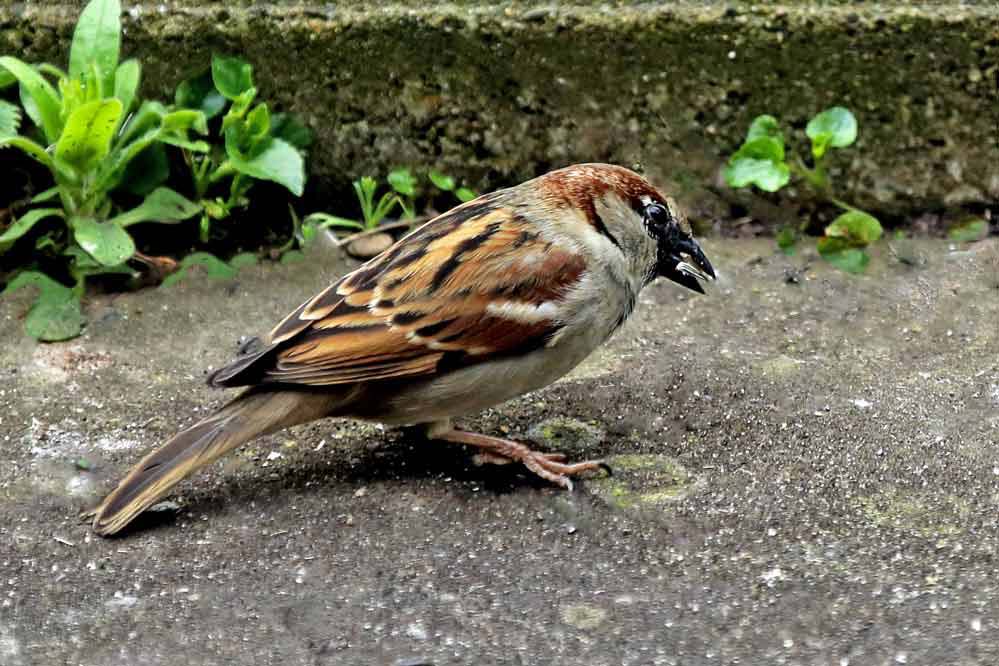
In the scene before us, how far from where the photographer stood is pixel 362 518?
3.35 meters

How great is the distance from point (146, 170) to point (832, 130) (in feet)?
7.16

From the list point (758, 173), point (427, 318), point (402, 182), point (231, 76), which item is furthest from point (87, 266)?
point (758, 173)

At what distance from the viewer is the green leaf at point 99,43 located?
4270mm

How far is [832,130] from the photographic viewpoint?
452 centimetres

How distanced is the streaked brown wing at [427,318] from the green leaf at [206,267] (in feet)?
3.76

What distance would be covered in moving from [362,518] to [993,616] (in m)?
1.42

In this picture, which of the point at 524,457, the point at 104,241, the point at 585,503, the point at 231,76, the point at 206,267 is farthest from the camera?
the point at 206,267

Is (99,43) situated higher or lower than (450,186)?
higher

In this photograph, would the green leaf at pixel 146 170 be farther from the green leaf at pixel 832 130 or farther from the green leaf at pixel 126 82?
the green leaf at pixel 832 130

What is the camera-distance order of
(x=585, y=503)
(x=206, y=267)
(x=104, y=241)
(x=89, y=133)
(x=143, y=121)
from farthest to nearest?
(x=206, y=267), (x=143, y=121), (x=104, y=241), (x=89, y=133), (x=585, y=503)

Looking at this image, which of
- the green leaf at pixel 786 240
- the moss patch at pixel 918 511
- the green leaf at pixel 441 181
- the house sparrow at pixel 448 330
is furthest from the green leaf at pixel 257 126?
the moss patch at pixel 918 511

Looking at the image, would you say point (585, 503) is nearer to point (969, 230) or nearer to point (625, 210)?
point (625, 210)

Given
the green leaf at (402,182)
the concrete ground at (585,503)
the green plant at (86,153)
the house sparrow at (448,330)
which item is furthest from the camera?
the green leaf at (402,182)

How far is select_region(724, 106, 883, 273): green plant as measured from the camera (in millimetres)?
4516
